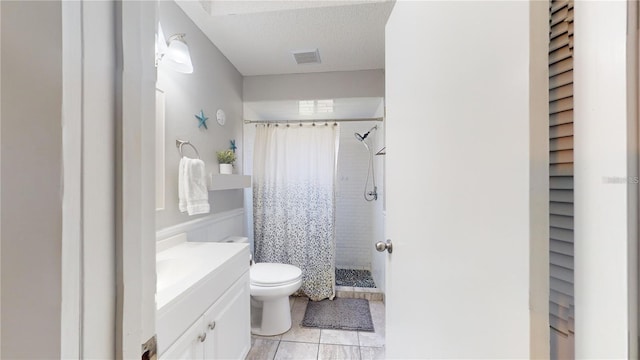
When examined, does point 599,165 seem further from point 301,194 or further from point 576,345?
point 301,194

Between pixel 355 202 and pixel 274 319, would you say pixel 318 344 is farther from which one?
pixel 355 202

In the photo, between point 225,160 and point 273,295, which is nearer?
Answer: point 273,295

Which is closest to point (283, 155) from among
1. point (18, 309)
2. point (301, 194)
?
point (301, 194)

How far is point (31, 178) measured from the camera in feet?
0.91

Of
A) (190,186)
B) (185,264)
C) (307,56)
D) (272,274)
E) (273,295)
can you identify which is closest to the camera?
(185,264)

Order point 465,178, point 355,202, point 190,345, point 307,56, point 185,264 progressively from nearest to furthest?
point 465,178, point 190,345, point 185,264, point 307,56, point 355,202

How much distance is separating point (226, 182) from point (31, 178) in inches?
65.6

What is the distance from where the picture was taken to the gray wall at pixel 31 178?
10.4 inches

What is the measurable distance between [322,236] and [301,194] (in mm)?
463

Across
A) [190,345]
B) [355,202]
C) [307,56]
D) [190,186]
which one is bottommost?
[190,345]

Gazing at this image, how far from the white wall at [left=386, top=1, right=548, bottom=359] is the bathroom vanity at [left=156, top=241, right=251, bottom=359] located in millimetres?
800

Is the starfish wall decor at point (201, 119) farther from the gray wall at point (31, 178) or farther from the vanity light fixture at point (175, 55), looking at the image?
the gray wall at point (31, 178)

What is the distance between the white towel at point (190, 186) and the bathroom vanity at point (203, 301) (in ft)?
0.72

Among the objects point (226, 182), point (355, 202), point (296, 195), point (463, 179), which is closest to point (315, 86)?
point (296, 195)
